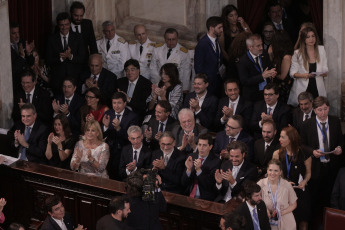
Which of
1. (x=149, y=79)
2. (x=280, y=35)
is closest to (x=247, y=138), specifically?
(x=280, y=35)

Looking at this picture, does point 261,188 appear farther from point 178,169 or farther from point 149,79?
point 149,79

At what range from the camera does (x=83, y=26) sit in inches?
489

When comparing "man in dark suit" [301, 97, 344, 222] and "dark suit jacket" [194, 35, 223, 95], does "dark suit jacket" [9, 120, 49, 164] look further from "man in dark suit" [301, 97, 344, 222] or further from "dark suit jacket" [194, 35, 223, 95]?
"man in dark suit" [301, 97, 344, 222]

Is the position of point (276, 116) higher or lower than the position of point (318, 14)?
lower

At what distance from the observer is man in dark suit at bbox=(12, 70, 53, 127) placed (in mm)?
11641

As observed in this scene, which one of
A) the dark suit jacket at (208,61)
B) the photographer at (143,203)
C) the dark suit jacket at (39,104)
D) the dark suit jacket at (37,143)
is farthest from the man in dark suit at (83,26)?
the photographer at (143,203)

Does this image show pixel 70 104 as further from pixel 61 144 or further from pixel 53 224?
pixel 53 224

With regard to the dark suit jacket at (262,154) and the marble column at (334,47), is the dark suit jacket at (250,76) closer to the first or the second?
the marble column at (334,47)

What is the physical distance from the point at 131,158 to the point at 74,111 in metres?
1.49

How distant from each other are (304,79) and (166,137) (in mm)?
2035

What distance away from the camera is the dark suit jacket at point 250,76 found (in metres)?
11.4

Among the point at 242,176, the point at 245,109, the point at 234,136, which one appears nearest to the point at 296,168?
the point at 242,176

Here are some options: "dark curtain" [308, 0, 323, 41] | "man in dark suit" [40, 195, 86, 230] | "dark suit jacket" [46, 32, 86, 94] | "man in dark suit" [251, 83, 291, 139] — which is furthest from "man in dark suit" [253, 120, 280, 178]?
"dark suit jacket" [46, 32, 86, 94]

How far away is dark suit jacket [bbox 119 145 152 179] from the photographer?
56.7 inches
